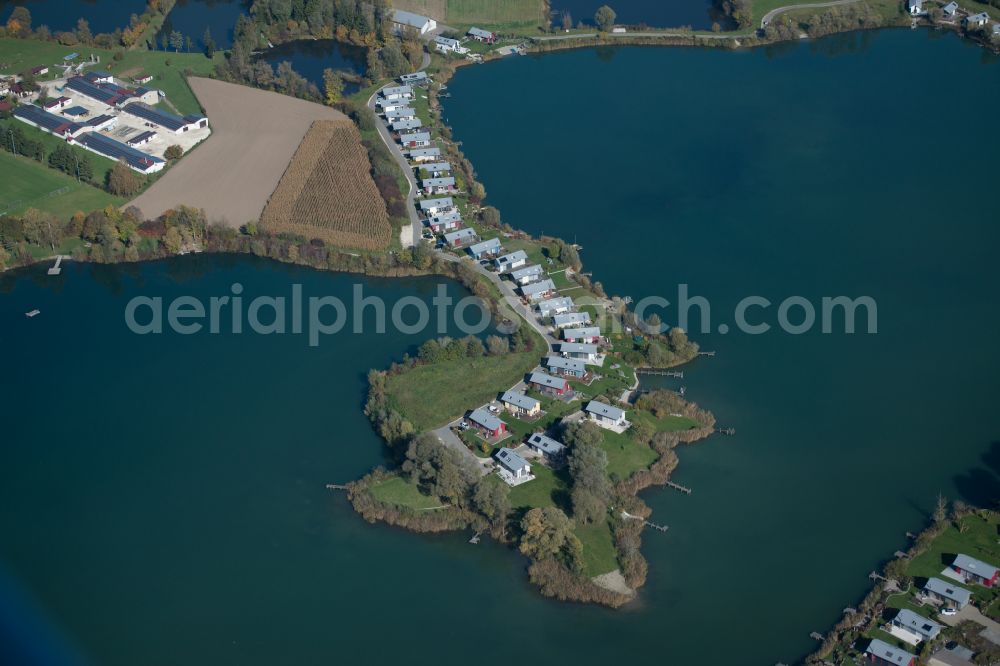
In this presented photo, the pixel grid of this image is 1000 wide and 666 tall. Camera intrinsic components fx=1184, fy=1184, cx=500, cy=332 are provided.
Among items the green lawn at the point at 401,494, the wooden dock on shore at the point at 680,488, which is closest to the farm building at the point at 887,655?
the wooden dock on shore at the point at 680,488

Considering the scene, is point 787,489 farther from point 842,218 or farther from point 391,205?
point 391,205

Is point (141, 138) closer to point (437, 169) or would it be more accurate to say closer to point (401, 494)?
point (437, 169)

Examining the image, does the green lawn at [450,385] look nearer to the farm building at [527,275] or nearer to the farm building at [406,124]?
the farm building at [527,275]

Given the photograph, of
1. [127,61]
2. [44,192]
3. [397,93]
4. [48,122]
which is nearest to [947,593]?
[397,93]

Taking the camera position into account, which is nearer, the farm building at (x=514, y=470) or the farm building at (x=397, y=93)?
the farm building at (x=514, y=470)

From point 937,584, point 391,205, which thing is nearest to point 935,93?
point 391,205

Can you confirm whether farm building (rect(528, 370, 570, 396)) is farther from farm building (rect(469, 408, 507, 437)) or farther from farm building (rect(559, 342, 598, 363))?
farm building (rect(469, 408, 507, 437))

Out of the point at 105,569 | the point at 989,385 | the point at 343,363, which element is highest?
the point at 989,385

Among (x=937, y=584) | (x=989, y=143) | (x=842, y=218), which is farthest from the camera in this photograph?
(x=989, y=143)
